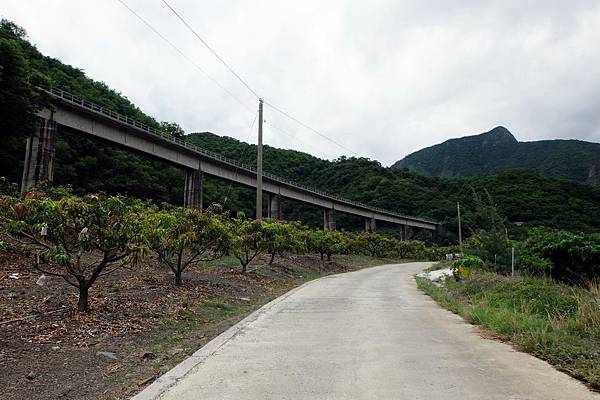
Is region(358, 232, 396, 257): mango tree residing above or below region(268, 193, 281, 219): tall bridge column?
below

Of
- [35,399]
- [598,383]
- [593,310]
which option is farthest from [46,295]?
[593,310]

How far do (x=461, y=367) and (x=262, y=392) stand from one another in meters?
2.45

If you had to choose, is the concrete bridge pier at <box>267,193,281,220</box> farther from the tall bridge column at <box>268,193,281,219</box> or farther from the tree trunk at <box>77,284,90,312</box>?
the tree trunk at <box>77,284,90,312</box>

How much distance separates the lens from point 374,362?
548 cm

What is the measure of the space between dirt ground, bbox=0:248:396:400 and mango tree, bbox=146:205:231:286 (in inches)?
35.2

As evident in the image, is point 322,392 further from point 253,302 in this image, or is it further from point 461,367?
point 253,302

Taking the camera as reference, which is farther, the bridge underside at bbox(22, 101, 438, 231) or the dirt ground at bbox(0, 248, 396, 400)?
the bridge underside at bbox(22, 101, 438, 231)

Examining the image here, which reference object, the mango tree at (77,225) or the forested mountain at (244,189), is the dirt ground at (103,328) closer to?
the mango tree at (77,225)

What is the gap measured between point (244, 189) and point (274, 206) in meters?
11.5

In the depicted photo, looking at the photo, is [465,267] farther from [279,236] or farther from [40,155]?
[40,155]

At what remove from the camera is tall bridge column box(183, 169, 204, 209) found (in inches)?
1928

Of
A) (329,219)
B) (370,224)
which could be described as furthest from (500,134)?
(329,219)

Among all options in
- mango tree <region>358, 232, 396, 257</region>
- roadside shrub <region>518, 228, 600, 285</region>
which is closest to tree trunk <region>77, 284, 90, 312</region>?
roadside shrub <region>518, 228, 600, 285</region>

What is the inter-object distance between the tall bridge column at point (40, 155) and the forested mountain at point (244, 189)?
164 cm
